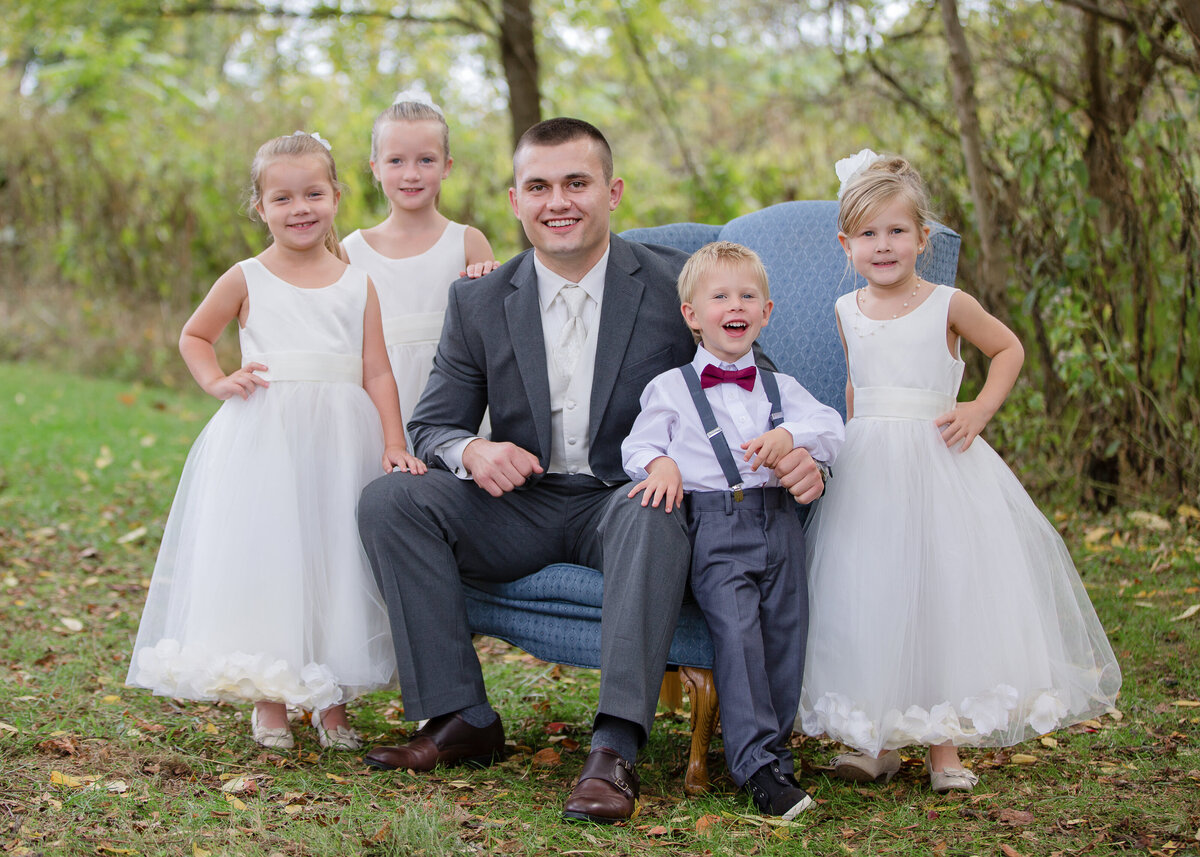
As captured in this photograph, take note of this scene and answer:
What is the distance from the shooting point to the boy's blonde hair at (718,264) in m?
3.01

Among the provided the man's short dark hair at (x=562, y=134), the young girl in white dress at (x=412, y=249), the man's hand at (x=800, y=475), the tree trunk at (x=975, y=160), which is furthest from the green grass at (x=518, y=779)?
the man's short dark hair at (x=562, y=134)

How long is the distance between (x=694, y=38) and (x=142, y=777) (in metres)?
13.2

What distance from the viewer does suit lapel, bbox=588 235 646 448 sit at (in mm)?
3207

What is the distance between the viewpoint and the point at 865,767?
2955 mm

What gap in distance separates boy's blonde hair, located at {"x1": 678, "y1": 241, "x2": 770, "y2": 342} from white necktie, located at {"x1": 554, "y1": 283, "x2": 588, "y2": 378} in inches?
13.9

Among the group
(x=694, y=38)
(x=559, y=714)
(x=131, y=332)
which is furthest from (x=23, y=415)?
(x=694, y=38)

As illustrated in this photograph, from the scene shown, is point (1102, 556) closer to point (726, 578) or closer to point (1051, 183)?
point (1051, 183)

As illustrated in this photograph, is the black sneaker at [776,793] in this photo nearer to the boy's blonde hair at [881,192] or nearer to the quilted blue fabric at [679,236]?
the boy's blonde hair at [881,192]

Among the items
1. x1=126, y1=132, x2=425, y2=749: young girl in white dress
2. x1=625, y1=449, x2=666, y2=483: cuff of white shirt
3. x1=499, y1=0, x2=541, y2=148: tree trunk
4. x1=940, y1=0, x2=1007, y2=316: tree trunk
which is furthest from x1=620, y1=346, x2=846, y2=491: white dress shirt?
x1=499, y1=0, x2=541, y2=148: tree trunk

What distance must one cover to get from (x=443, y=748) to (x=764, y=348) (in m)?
1.55

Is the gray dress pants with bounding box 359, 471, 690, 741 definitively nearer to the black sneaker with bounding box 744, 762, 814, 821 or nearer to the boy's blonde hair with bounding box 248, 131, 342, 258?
the black sneaker with bounding box 744, 762, 814, 821

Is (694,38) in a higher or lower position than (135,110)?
higher

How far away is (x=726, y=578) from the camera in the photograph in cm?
280

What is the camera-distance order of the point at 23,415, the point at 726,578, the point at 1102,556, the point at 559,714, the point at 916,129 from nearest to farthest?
the point at 726,578, the point at 559,714, the point at 1102,556, the point at 916,129, the point at 23,415
